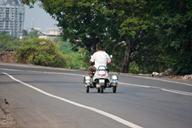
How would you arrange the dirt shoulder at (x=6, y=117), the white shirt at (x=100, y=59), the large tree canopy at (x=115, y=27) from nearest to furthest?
the dirt shoulder at (x=6, y=117), the white shirt at (x=100, y=59), the large tree canopy at (x=115, y=27)

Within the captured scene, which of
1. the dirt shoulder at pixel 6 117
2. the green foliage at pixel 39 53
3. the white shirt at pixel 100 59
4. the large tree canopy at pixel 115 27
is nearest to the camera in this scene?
the dirt shoulder at pixel 6 117

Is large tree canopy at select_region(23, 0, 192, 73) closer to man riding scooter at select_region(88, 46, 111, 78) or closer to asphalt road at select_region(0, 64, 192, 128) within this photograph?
man riding scooter at select_region(88, 46, 111, 78)

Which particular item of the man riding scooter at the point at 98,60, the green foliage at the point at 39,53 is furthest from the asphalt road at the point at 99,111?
the green foliage at the point at 39,53

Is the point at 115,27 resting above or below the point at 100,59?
above

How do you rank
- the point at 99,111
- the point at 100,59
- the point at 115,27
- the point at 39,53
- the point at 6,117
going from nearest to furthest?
the point at 6,117 < the point at 99,111 < the point at 100,59 < the point at 115,27 < the point at 39,53

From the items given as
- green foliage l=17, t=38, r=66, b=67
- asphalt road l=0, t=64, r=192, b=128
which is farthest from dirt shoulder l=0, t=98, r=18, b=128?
green foliage l=17, t=38, r=66, b=67

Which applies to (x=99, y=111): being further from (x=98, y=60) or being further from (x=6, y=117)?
(x=98, y=60)

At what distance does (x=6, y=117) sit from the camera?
14.5m

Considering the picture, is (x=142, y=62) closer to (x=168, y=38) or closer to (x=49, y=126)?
(x=168, y=38)

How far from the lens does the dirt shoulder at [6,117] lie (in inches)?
514

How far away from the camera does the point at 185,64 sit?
1629 inches

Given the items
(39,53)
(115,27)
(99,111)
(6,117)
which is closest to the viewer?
(6,117)

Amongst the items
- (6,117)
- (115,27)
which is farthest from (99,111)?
(115,27)

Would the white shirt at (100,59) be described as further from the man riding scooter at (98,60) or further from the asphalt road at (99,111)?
the asphalt road at (99,111)
